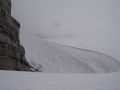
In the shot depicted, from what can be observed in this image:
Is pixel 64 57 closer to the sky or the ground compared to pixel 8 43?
closer to the ground

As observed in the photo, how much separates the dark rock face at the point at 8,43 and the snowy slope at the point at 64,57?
206cm

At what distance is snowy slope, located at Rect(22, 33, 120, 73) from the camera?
7.74m

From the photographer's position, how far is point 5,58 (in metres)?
4.43

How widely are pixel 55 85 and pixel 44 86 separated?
0.33ft

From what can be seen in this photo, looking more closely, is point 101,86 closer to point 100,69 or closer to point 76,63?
point 100,69

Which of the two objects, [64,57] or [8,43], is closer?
[8,43]

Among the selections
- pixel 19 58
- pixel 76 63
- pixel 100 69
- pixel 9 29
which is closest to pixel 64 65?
pixel 76 63

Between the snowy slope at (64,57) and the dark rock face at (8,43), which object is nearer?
the dark rock face at (8,43)

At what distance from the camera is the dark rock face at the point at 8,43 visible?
4457 mm

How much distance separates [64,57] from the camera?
29.1 ft

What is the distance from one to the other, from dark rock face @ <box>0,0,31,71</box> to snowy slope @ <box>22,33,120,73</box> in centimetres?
206

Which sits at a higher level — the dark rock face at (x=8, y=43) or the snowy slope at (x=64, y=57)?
the dark rock face at (x=8, y=43)

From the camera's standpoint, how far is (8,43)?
483cm

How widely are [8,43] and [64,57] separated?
4.46 metres
